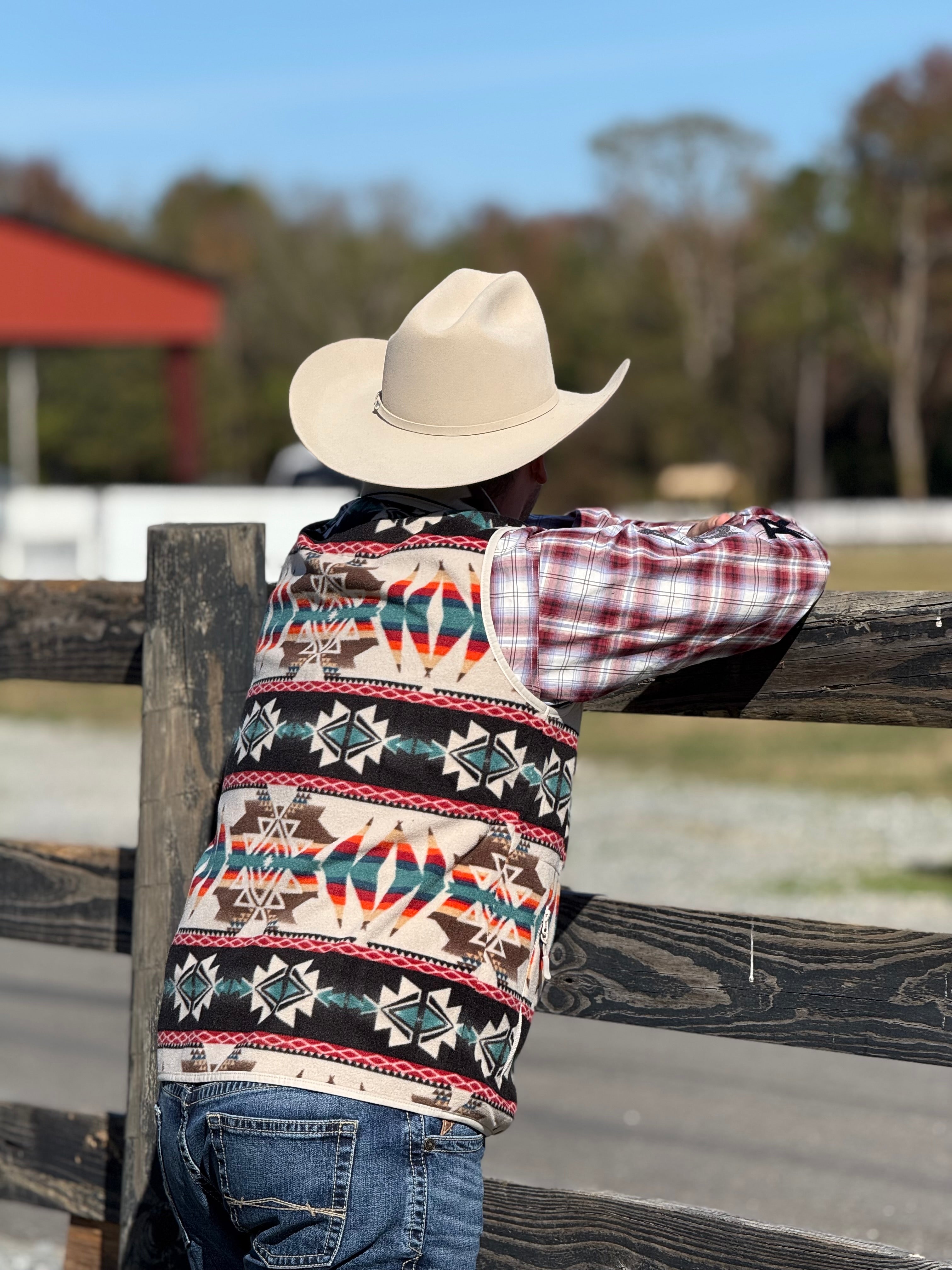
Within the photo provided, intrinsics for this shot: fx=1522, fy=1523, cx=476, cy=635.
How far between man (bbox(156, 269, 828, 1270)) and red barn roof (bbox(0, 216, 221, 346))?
17969 mm

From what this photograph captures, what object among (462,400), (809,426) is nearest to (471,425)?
(462,400)

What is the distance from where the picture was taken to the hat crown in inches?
77.6

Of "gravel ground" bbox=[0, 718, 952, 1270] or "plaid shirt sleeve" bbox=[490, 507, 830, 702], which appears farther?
"gravel ground" bbox=[0, 718, 952, 1270]

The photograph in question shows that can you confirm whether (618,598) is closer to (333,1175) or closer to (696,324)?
(333,1175)

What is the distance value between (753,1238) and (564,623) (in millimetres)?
1007

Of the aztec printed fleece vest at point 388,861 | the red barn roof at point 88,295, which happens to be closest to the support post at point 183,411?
the red barn roof at point 88,295

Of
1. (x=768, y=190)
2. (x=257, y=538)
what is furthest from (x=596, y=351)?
(x=257, y=538)

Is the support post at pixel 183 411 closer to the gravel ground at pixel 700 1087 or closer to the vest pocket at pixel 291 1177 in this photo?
the gravel ground at pixel 700 1087

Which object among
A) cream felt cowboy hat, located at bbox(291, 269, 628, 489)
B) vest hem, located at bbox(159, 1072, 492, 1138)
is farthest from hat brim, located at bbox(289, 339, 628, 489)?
vest hem, located at bbox(159, 1072, 492, 1138)

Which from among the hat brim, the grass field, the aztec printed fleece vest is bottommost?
the grass field

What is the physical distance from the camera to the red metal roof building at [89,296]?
61.7ft

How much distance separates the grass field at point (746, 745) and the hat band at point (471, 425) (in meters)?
7.67

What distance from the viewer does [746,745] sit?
1244cm

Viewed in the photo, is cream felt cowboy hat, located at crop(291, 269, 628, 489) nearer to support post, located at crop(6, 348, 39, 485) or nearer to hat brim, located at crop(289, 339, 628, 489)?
hat brim, located at crop(289, 339, 628, 489)
